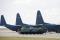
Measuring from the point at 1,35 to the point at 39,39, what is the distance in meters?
0.62

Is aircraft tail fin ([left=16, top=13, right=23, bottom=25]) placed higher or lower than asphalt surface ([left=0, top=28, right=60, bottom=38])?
higher

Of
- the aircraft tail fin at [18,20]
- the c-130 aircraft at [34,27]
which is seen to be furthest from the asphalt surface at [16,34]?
the aircraft tail fin at [18,20]

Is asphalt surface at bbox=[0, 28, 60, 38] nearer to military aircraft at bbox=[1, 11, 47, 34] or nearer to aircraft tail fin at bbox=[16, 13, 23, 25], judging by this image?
military aircraft at bbox=[1, 11, 47, 34]

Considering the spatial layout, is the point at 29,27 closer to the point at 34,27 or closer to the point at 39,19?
the point at 34,27

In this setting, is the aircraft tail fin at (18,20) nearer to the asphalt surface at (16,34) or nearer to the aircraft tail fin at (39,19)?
the asphalt surface at (16,34)

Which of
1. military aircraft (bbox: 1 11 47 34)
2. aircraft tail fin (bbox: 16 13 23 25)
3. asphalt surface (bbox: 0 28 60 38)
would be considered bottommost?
asphalt surface (bbox: 0 28 60 38)

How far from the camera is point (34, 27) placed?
88.2 inches

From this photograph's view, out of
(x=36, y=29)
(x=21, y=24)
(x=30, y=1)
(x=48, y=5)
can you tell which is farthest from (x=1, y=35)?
(x=48, y=5)

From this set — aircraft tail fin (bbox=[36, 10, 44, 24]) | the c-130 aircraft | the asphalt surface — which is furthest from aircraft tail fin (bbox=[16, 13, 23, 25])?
aircraft tail fin (bbox=[36, 10, 44, 24])

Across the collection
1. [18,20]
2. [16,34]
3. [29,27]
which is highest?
[18,20]

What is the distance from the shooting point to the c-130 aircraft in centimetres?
220

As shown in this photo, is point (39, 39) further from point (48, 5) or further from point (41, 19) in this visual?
point (48, 5)

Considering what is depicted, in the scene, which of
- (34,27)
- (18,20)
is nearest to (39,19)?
(34,27)

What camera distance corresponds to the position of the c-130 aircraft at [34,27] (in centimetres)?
220
